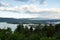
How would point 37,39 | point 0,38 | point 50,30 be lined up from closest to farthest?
1. point 0,38
2. point 37,39
3. point 50,30

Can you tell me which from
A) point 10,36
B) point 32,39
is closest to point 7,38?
point 10,36

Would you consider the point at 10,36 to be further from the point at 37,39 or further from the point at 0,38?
the point at 37,39

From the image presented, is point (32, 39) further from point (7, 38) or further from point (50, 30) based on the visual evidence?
point (50, 30)

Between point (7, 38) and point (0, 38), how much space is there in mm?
919

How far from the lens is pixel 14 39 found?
22438 millimetres

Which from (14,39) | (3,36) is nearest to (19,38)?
(14,39)

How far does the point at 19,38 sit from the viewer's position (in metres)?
22.3

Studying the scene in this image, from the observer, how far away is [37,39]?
79.9ft

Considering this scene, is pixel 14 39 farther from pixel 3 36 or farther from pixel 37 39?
pixel 37 39

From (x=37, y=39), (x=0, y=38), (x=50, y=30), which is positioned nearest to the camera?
(x=0, y=38)

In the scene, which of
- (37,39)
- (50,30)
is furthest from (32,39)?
(50,30)

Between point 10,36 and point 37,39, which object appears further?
point 37,39

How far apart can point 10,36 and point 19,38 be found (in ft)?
3.56

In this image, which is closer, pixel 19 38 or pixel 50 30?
pixel 19 38
